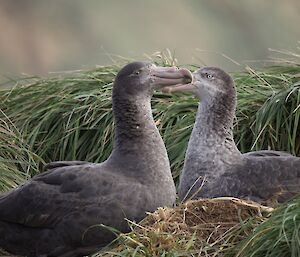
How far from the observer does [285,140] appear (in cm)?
793

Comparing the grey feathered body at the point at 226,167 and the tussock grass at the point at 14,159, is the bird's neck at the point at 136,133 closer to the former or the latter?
the grey feathered body at the point at 226,167

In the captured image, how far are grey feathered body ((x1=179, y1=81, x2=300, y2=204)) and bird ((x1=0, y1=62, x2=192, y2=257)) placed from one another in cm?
28

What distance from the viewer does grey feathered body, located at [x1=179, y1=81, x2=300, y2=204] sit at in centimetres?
671

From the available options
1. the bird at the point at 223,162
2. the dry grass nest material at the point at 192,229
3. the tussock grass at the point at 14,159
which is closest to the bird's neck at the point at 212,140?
the bird at the point at 223,162

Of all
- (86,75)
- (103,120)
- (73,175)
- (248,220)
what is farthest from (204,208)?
(86,75)

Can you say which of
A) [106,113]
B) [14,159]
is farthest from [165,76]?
[106,113]

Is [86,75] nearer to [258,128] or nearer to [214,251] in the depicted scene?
[258,128]

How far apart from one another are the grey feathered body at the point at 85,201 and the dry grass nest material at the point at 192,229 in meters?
0.34

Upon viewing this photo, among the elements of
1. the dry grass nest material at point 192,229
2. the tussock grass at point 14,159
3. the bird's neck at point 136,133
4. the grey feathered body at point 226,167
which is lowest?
the tussock grass at point 14,159

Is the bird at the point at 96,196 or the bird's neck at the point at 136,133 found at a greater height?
the bird's neck at the point at 136,133

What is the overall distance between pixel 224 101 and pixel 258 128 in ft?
2.12

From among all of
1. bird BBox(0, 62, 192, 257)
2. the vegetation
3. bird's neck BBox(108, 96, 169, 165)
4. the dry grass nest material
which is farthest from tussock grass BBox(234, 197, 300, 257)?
bird's neck BBox(108, 96, 169, 165)

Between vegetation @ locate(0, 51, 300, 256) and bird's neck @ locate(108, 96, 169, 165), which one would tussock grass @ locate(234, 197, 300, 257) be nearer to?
vegetation @ locate(0, 51, 300, 256)

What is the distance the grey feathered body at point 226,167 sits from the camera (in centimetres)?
671
